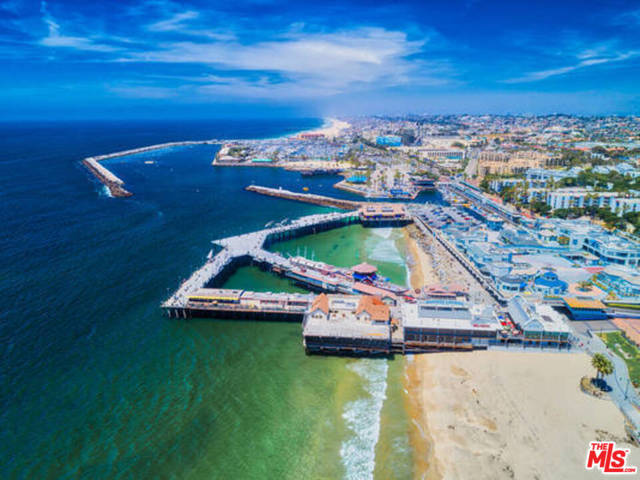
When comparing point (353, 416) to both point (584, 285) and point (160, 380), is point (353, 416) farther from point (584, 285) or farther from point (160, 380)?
point (584, 285)

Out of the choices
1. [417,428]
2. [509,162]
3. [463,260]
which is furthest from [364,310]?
[509,162]

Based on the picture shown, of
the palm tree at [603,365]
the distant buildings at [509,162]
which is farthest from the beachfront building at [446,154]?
the palm tree at [603,365]

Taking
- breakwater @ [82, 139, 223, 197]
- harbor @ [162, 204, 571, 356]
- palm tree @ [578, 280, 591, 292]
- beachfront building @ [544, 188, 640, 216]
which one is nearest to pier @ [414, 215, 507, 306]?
harbor @ [162, 204, 571, 356]

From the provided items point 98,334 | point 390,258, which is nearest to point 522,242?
point 390,258

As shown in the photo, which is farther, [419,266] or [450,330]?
[419,266]

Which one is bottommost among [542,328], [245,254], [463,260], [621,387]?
[621,387]

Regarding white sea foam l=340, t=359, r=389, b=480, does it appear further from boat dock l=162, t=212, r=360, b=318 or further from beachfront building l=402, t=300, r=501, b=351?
boat dock l=162, t=212, r=360, b=318

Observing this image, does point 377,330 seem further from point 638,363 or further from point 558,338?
point 638,363
